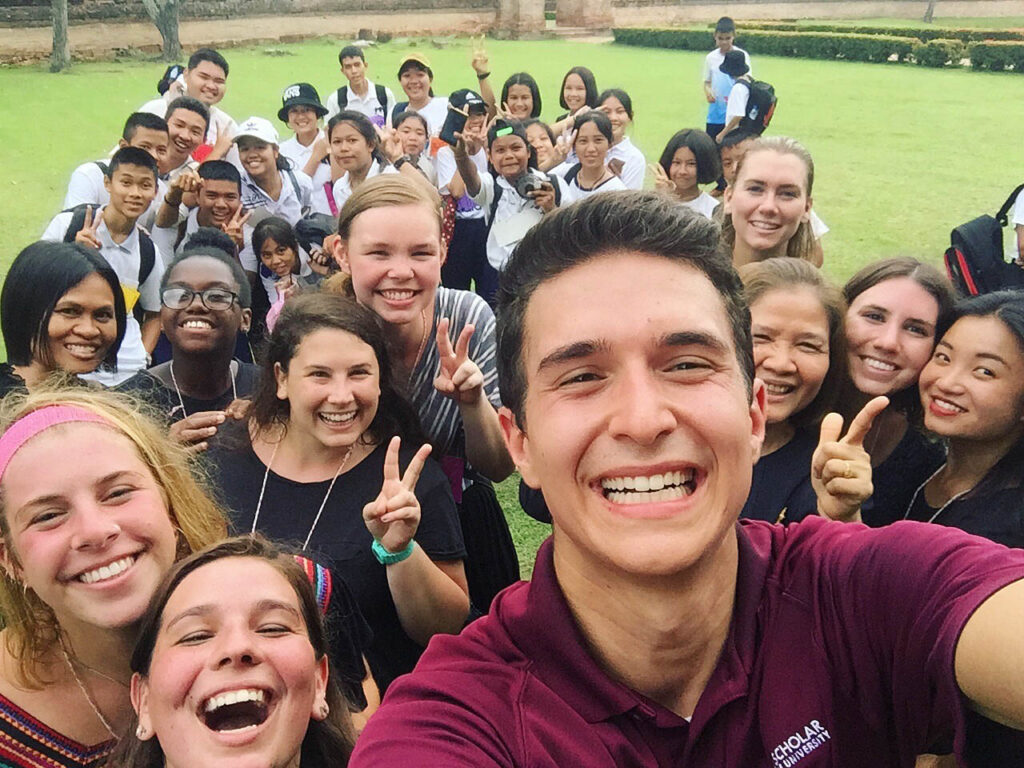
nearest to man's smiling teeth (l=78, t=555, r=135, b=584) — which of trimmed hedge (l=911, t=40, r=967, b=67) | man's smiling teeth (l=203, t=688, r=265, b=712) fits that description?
man's smiling teeth (l=203, t=688, r=265, b=712)

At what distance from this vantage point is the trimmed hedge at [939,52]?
84.3 feet

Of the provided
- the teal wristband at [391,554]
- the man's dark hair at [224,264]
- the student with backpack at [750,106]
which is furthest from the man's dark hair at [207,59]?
the teal wristband at [391,554]

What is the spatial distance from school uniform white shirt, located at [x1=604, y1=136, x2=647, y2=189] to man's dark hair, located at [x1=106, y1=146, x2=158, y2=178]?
3.33 m

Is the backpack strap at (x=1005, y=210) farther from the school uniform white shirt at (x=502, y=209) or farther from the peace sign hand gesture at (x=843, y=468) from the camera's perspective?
the peace sign hand gesture at (x=843, y=468)

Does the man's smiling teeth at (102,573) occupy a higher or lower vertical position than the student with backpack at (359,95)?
lower

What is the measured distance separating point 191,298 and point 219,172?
78.5 inches

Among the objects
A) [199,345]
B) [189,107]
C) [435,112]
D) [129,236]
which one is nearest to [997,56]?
[435,112]

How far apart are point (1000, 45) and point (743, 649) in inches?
1112

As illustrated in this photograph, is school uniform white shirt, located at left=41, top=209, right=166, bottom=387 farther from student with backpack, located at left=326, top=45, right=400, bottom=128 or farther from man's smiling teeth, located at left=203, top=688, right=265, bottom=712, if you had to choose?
student with backpack, located at left=326, top=45, right=400, bottom=128

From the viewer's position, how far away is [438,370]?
131 inches

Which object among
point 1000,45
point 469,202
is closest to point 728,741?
point 469,202

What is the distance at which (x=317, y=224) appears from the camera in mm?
5199

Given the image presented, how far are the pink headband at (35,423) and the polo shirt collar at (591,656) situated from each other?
1.22 metres

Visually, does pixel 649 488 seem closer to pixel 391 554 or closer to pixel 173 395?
pixel 391 554
